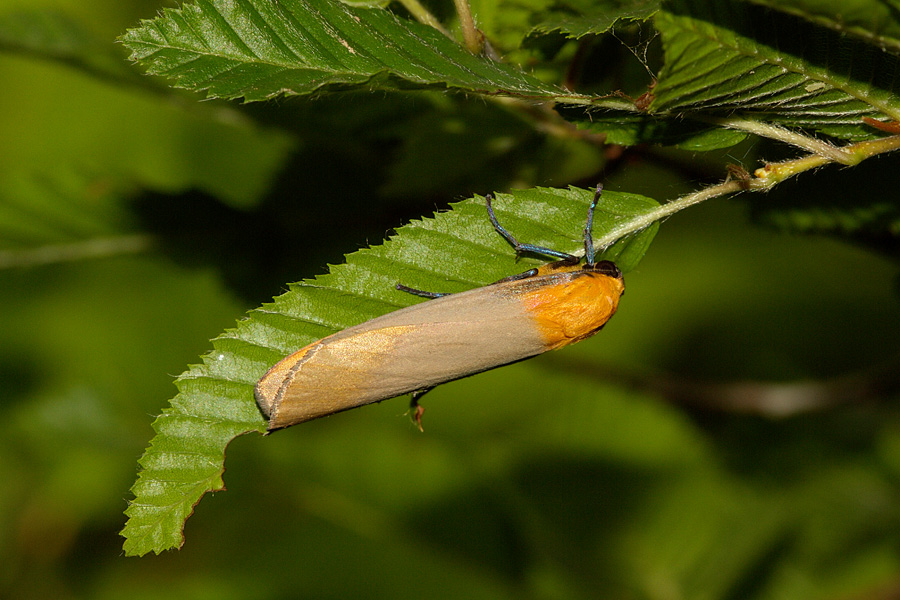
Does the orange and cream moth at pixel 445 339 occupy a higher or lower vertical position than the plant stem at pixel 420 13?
lower

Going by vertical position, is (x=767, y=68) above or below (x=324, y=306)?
Result: above

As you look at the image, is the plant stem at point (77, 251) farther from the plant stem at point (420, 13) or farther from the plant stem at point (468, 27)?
the plant stem at point (468, 27)

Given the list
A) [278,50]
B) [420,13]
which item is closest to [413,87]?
[278,50]

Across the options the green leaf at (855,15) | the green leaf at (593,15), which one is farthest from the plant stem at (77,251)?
the green leaf at (855,15)

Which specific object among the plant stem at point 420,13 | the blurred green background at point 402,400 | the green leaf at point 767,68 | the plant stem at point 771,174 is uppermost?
the plant stem at point 420,13

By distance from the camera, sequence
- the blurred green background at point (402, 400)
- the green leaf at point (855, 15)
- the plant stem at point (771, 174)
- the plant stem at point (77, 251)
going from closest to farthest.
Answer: the green leaf at point (855, 15)
the plant stem at point (771, 174)
the blurred green background at point (402, 400)
the plant stem at point (77, 251)

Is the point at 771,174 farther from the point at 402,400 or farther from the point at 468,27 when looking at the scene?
the point at 402,400

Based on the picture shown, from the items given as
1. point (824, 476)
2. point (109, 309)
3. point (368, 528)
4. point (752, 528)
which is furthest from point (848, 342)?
point (109, 309)

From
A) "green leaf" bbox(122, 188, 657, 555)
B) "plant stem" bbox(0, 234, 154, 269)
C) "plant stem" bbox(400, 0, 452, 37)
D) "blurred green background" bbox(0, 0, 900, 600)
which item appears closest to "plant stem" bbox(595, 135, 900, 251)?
"green leaf" bbox(122, 188, 657, 555)
